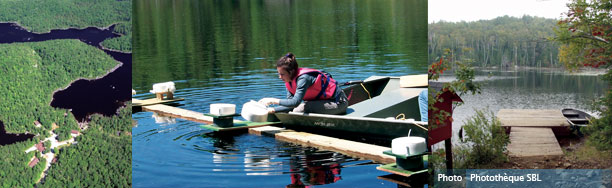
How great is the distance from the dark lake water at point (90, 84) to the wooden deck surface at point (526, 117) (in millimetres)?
2662

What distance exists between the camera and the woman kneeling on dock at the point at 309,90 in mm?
7598

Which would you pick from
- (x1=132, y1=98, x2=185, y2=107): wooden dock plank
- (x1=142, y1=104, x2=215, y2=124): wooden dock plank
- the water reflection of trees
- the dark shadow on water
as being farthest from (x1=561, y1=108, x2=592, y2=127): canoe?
(x1=132, y1=98, x2=185, y2=107): wooden dock plank

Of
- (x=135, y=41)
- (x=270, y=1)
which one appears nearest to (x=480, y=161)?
(x=135, y=41)

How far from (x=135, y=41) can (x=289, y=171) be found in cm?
1863

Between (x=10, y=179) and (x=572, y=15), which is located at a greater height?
(x=572, y=15)

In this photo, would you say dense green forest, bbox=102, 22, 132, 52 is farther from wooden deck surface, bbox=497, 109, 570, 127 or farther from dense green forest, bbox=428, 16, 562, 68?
wooden deck surface, bbox=497, 109, 570, 127

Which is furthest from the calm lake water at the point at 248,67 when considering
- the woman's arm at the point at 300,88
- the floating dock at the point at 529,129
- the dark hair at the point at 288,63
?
the floating dock at the point at 529,129

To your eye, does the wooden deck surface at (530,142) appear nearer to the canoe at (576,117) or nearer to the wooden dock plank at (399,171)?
the canoe at (576,117)

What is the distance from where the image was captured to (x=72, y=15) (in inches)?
205

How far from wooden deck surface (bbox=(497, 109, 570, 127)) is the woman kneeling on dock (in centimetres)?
333

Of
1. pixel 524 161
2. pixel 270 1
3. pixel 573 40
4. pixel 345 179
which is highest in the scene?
pixel 270 1

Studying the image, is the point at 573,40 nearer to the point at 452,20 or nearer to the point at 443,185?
the point at 452,20

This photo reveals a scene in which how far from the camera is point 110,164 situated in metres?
5.23

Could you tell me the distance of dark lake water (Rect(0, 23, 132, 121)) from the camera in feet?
16.6
